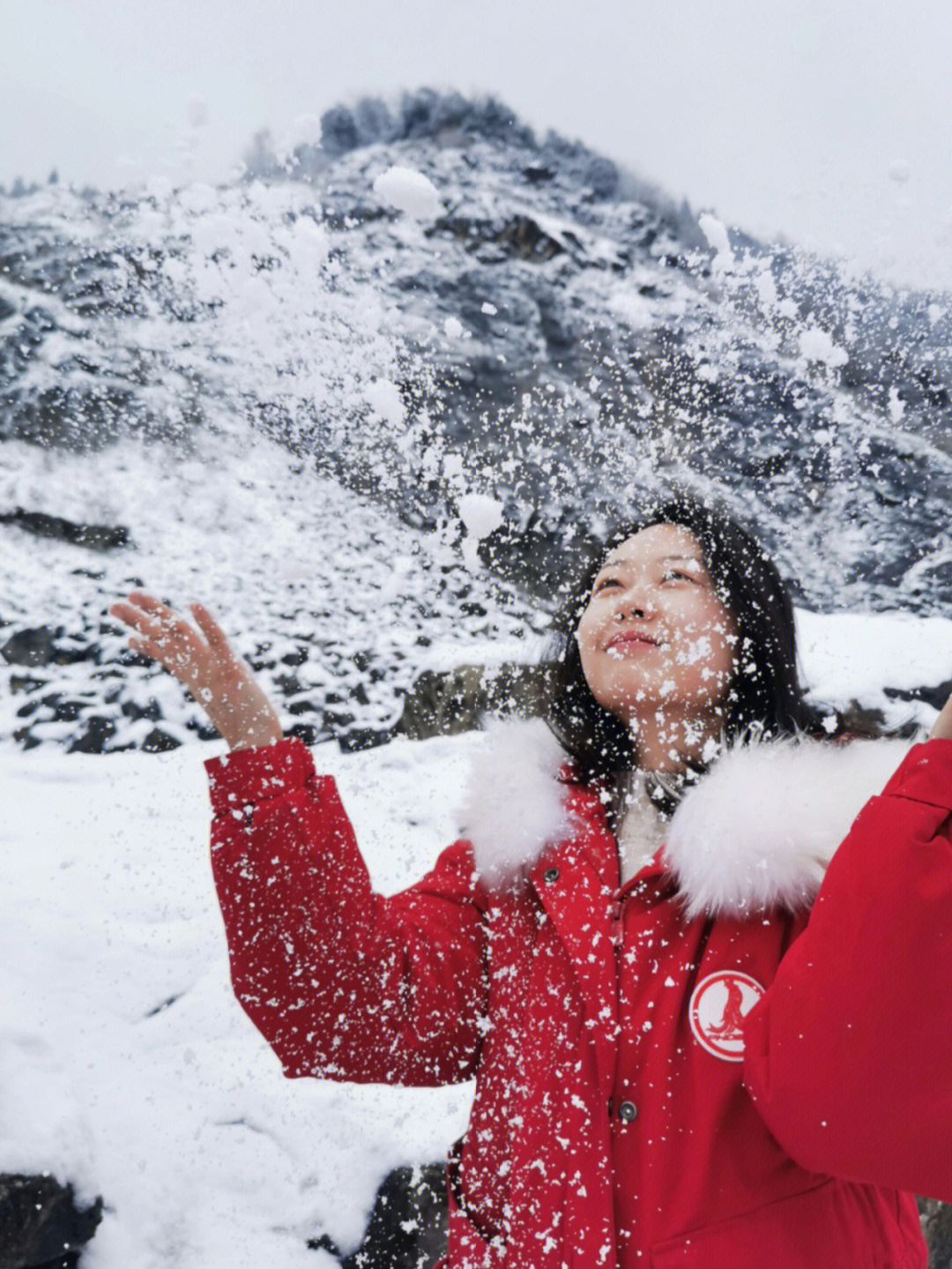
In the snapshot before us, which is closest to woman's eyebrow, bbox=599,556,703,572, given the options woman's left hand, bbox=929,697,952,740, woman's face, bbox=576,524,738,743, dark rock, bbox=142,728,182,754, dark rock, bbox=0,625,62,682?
woman's face, bbox=576,524,738,743

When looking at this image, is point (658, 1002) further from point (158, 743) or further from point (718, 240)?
point (718, 240)

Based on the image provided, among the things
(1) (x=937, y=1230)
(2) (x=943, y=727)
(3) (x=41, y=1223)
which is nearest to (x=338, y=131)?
(2) (x=943, y=727)

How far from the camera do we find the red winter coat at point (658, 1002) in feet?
1.18

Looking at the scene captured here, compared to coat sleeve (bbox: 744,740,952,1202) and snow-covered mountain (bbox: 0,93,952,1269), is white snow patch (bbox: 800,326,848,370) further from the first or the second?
coat sleeve (bbox: 744,740,952,1202)

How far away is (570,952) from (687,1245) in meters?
0.17

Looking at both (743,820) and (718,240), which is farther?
(718,240)

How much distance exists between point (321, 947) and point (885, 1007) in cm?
35

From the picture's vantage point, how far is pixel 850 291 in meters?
1.64

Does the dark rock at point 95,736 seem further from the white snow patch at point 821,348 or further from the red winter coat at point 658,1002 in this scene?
the white snow patch at point 821,348

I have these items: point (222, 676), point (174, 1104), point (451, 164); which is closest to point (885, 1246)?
point (222, 676)

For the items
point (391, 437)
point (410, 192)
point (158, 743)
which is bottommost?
point (158, 743)

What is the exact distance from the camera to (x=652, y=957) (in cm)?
50

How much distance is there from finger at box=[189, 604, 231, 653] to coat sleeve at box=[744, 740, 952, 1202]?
43cm

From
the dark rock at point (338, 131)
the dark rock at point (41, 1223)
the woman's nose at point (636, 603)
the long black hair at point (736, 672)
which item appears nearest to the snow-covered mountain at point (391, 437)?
the dark rock at point (338, 131)
